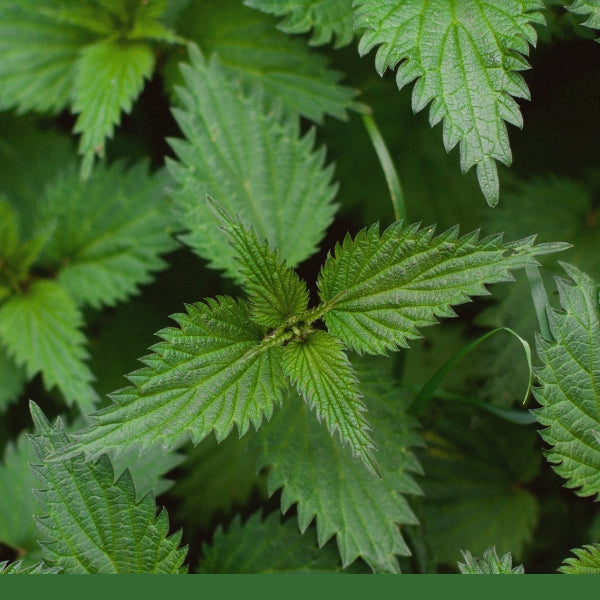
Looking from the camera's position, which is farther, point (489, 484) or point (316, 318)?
point (489, 484)

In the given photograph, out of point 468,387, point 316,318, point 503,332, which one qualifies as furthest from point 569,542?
point 316,318

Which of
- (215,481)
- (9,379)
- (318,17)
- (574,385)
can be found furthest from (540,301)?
(9,379)

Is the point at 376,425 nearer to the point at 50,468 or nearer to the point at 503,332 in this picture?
the point at 503,332

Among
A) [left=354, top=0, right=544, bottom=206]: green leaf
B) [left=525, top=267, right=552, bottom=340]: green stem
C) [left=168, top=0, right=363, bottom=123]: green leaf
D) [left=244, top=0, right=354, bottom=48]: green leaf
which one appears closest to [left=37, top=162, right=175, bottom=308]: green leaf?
[left=168, top=0, right=363, bottom=123]: green leaf

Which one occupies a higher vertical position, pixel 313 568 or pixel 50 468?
pixel 50 468

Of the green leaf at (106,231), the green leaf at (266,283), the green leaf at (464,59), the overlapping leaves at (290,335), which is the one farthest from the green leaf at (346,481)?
the green leaf at (106,231)

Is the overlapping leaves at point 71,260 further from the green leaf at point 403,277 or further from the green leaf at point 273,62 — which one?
the green leaf at point 403,277

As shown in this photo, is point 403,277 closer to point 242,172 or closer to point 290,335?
point 290,335
